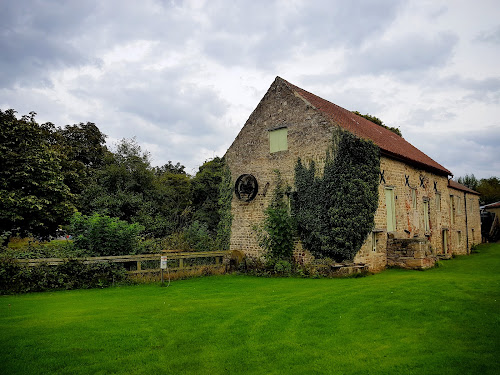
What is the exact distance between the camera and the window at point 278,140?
17.4m

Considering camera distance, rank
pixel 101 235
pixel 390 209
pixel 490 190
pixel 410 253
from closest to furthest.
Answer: pixel 101 235 → pixel 410 253 → pixel 390 209 → pixel 490 190

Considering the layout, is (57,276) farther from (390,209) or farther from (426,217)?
(426,217)

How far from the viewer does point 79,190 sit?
26.0 meters

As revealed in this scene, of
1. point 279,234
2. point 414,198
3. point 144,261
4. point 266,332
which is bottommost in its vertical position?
point 266,332

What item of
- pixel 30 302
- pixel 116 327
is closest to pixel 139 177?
pixel 30 302

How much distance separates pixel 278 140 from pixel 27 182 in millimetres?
14162

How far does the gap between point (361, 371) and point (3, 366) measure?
4959mm

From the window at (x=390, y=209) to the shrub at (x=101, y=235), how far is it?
11595 millimetres

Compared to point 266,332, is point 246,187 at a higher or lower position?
higher

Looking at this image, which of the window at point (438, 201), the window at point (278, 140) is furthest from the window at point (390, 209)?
the window at point (438, 201)

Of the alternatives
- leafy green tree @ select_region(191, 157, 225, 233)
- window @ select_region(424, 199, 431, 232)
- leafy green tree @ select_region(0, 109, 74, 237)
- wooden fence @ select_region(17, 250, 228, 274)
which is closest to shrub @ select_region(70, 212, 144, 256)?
wooden fence @ select_region(17, 250, 228, 274)

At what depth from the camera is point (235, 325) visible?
7102 mm

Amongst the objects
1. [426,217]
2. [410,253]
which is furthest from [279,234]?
[426,217]

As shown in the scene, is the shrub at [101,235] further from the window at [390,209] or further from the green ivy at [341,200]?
the window at [390,209]
